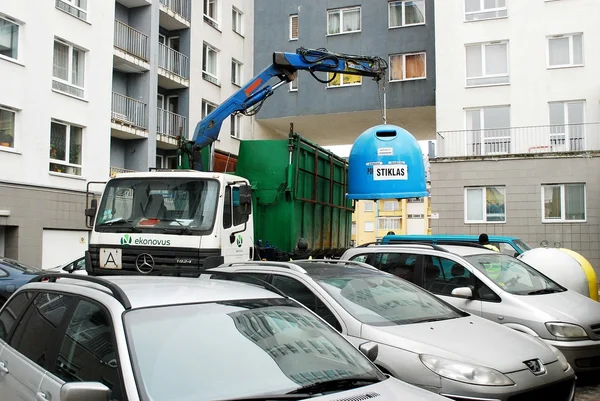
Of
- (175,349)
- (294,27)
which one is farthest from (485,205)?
(175,349)

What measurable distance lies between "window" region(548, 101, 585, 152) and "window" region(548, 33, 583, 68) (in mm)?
1637

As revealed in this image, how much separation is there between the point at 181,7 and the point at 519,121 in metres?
15.5

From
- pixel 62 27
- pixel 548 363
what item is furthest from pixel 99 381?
pixel 62 27

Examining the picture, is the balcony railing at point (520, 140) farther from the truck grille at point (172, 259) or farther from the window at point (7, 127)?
the truck grille at point (172, 259)

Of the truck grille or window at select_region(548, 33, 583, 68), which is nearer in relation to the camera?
the truck grille

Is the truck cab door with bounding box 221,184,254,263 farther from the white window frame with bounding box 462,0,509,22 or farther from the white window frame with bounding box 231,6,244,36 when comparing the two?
the white window frame with bounding box 231,6,244,36

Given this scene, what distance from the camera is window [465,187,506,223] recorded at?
23750 mm

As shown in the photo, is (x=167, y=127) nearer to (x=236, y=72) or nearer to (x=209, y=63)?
(x=209, y=63)

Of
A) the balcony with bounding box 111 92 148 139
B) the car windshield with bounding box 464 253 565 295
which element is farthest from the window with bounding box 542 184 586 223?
the car windshield with bounding box 464 253 565 295

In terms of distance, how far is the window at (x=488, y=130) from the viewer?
24.2m

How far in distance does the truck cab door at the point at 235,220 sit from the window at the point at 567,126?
17.8 m

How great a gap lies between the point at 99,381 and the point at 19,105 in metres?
17.9

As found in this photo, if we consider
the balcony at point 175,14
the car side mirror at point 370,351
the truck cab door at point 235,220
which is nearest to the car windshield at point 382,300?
the car side mirror at point 370,351

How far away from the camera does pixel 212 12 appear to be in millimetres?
29125
